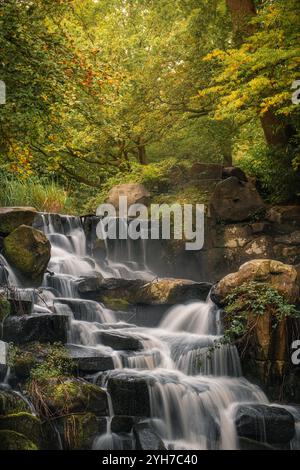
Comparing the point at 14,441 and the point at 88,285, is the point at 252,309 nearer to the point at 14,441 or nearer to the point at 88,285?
the point at 88,285

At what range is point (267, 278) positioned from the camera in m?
8.51

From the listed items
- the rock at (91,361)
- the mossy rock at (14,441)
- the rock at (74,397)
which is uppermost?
the rock at (91,361)

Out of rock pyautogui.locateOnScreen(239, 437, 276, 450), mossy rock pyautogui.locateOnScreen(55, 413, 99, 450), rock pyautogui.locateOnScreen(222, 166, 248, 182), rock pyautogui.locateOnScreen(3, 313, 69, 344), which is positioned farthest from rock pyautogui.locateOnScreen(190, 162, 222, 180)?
mossy rock pyautogui.locateOnScreen(55, 413, 99, 450)

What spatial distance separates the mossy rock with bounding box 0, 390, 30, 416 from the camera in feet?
18.5

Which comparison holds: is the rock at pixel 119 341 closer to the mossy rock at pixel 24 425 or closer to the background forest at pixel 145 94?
the mossy rock at pixel 24 425

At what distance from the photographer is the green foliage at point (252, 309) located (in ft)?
25.2

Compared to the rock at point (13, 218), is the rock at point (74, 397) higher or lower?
lower

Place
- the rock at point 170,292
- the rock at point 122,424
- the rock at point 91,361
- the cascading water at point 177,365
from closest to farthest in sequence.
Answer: the rock at point 122,424 < the cascading water at point 177,365 < the rock at point 91,361 < the rock at point 170,292

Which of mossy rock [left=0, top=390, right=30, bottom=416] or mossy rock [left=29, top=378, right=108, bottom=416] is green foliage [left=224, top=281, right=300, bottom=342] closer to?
mossy rock [left=29, top=378, right=108, bottom=416]

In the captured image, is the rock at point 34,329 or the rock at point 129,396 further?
the rock at point 34,329

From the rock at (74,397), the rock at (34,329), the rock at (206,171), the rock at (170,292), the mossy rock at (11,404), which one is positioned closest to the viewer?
the mossy rock at (11,404)

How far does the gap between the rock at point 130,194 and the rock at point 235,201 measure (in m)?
2.46

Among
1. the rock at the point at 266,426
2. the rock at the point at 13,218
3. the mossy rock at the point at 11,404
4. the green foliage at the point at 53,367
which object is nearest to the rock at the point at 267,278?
the rock at the point at 266,426
